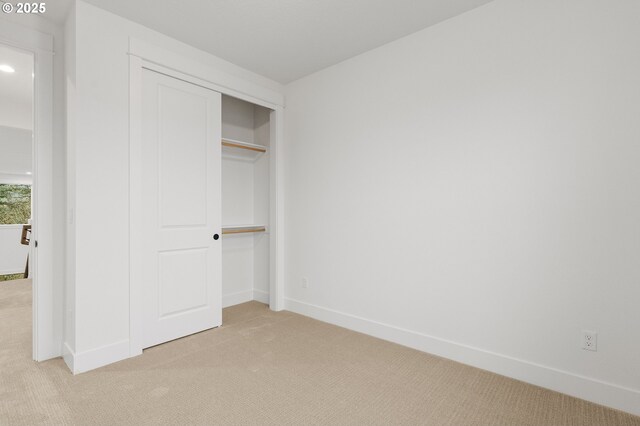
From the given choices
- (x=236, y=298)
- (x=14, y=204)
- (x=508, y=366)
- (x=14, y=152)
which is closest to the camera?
(x=508, y=366)

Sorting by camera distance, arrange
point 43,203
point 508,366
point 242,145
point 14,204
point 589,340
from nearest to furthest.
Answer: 1. point 589,340
2. point 508,366
3. point 43,203
4. point 242,145
5. point 14,204

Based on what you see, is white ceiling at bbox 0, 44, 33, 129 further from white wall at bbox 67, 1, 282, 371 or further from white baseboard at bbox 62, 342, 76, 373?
white baseboard at bbox 62, 342, 76, 373

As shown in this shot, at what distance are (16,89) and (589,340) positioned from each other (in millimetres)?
6248

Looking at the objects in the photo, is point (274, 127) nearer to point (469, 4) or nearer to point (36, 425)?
point (469, 4)

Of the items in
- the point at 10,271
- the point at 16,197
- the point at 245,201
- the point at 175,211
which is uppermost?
the point at 16,197

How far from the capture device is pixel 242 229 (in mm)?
3572

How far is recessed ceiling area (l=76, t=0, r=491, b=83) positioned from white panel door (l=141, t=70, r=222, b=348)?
16.7 inches

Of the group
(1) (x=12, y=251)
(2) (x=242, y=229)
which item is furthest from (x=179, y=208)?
(1) (x=12, y=251)

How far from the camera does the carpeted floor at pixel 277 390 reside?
176 centimetres

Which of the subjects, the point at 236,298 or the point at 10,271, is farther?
the point at 10,271

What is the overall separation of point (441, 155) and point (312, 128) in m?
1.45

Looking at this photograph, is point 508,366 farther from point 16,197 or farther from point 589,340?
point 16,197

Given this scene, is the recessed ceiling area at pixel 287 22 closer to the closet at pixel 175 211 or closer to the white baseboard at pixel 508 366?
the closet at pixel 175 211

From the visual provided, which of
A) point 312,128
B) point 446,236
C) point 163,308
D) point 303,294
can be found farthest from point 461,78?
point 163,308
